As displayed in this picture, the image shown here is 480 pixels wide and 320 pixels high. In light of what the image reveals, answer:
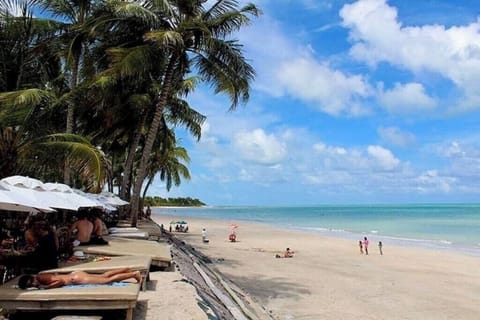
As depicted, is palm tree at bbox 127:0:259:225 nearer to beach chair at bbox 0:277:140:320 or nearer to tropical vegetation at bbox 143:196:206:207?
beach chair at bbox 0:277:140:320

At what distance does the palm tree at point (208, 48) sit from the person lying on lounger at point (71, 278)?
10.00 metres

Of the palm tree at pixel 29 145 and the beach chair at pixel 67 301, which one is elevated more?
the palm tree at pixel 29 145

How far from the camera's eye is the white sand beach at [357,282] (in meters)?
11.1

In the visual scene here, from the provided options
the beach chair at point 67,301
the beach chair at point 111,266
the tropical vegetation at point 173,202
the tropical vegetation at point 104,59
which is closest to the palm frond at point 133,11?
the tropical vegetation at point 104,59

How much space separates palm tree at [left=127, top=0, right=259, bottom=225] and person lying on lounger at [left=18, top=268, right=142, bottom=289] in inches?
394

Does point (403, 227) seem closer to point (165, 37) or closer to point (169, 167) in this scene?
point (169, 167)

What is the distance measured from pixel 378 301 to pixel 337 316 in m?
2.20

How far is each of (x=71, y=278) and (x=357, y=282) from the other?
36.1 ft

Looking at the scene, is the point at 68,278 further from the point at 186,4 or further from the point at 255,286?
the point at 186,4

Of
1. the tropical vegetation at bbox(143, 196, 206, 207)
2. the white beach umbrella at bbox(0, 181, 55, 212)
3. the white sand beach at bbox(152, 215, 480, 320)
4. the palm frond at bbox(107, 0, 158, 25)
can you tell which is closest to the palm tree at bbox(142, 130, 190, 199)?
the white sand beach at bbox(152, 215, 480, 320)

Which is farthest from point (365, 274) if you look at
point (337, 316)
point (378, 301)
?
point (337, 316)

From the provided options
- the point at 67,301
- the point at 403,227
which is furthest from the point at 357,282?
the point at 403,227

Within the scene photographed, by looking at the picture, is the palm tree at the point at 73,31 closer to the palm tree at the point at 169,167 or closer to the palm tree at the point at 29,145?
the palm tree at the point at 29,145

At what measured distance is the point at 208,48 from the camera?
1534cm
